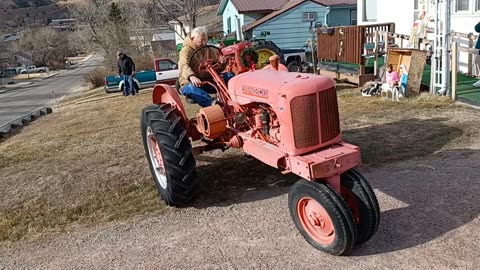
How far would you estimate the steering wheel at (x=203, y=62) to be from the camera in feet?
19.1

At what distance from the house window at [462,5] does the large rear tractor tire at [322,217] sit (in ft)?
32.6

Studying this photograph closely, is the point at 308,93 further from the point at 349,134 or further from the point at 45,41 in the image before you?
the point at 45,41

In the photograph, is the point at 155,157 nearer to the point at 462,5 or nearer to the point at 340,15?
the point at 462,5

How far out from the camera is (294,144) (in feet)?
13.7

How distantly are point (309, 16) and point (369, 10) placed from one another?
1013cm

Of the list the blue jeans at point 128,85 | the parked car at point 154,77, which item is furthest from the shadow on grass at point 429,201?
the parked car at point 154,77

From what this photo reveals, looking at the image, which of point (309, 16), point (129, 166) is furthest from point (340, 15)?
point (129, 166)

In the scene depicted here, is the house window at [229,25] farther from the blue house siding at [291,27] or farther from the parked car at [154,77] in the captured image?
the parked car at [154,77]

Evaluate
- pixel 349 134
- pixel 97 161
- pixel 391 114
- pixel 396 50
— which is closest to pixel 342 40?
pixel 396 50

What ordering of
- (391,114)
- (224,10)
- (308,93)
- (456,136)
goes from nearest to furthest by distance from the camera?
(308,93) < (456,136) < (391,114) < (224,10)

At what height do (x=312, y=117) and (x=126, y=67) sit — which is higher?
(x=312, y=117)

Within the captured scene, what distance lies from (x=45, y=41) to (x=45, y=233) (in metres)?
107

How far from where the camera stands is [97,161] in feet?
25.4

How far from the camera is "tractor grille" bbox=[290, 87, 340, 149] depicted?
4105 millimetres
